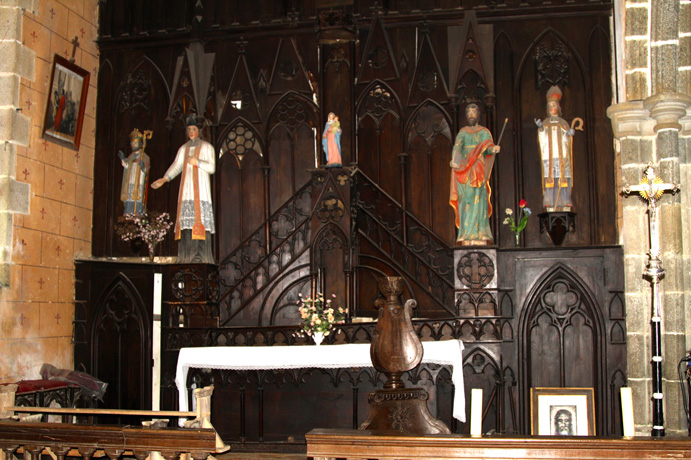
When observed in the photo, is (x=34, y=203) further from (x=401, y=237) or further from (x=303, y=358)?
(x=401, y=237)

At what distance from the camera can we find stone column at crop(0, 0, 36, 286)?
9938 mm

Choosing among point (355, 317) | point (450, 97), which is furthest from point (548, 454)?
point (450, 97)

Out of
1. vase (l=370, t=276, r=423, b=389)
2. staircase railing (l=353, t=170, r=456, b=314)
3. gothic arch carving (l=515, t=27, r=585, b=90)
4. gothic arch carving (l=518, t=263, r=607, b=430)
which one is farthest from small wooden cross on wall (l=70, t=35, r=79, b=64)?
vase (l=370, t=276, r=423, b=389)

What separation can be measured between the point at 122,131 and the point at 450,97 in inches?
217

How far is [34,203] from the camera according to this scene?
10.5m

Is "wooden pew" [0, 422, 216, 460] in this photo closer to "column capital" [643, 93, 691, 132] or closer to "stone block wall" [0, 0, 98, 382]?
"stone block wall" [0, 0, 98, 382]

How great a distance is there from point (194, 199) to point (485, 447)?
781cm

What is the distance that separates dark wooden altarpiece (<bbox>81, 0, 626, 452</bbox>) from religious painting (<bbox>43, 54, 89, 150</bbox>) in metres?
0.69

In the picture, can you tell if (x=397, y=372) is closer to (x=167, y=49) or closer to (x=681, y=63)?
(x=681, y=63)

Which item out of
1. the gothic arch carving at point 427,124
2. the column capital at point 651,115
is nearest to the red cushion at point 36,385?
the gothic arch carving at point 427,124

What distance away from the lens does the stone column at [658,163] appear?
9203 millimetres

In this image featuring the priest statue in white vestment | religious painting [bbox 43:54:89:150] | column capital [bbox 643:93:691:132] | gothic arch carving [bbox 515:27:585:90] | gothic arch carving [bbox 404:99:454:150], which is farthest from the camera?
gothic arch carving [bbox 404:99:454:150]

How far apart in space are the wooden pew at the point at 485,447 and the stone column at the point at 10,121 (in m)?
7.12

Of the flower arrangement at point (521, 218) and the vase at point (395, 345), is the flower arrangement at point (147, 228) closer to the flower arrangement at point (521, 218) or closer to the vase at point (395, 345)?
the flower arrangement at point (521, 218)
